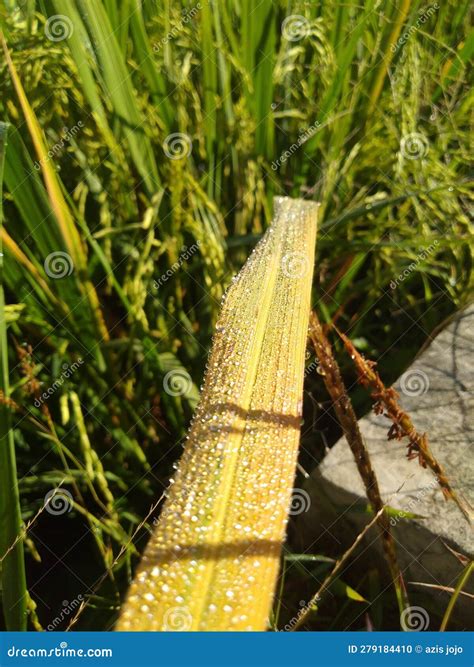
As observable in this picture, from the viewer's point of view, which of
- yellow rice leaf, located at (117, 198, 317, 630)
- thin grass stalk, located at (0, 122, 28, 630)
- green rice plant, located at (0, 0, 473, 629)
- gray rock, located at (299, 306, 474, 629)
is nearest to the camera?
yellow rice leaf, located at (117, 198, 317, 630)

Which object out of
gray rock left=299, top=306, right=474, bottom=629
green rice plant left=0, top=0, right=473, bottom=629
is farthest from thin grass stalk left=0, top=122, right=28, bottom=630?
gray rock left=299, top=306, right=474, bottom=629

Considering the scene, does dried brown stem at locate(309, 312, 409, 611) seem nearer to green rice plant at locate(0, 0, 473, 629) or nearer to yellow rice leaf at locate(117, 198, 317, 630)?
yellow rice leaf at locate(117, 198, 317, 630)

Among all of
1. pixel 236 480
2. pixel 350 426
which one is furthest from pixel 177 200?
pixel 236 480

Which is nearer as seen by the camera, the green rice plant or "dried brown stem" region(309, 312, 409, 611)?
"dried brown stem" region(309, 312, 409, 611)

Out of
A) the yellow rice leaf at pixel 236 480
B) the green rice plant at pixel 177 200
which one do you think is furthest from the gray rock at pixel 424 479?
the yellow rice leaf at pixel 236 480

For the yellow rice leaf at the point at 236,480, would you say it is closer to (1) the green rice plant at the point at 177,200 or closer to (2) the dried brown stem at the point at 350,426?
(2) the dried brown stem at the point at 350,426

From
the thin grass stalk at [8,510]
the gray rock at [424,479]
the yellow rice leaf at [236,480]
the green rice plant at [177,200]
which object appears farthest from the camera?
the green rice plant at [177,200]

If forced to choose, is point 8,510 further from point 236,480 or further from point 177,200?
point 177,200
